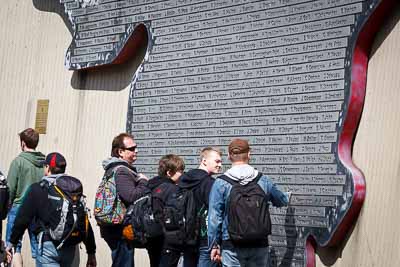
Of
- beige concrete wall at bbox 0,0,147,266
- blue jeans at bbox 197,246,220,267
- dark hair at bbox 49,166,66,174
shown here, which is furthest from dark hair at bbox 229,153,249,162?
beige concrete wall at bbox 0,0,147,266

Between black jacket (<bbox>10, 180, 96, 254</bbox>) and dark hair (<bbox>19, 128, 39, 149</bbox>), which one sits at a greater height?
dark hair (<bbox>19, 128, 39, 149</bbox>)

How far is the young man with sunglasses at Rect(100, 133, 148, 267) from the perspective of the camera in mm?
8391

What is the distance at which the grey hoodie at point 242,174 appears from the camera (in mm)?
7441

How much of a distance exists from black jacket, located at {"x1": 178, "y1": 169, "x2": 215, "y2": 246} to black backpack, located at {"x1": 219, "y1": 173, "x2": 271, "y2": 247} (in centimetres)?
47

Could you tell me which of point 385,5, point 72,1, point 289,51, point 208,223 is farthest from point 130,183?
point 72,1

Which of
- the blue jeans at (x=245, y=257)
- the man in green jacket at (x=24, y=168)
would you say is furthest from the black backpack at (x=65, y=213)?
the man in green jacket at (x=24, y=168)

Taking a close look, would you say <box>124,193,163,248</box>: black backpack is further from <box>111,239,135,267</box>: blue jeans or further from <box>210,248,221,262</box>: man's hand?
<box>210,248,221,262</box>: man's hand

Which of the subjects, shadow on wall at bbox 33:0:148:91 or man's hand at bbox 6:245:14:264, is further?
shadow on wall at bbox 33:0:148:91

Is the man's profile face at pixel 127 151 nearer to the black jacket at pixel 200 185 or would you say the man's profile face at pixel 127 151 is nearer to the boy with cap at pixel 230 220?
the black jacket at pixel 200 185

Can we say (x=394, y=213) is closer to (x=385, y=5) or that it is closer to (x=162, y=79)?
(x=385, y=5)

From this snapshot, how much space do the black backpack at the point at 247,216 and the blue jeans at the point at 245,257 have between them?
1.9 inches

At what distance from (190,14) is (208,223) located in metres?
3.02

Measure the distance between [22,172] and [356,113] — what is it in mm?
3752

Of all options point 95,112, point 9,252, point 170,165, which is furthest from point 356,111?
point 95,112
